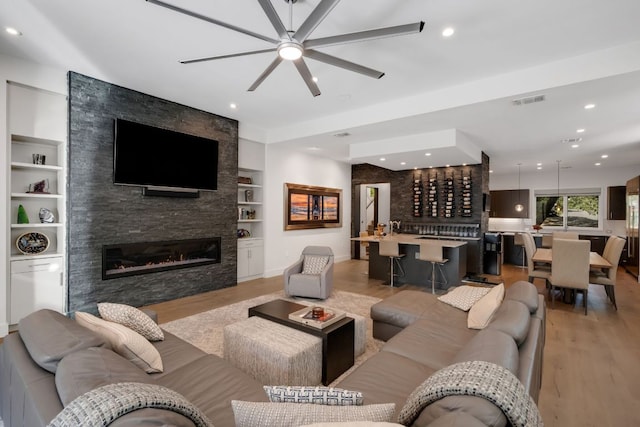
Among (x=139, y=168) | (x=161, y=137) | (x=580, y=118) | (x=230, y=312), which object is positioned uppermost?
(x=580, y=118)

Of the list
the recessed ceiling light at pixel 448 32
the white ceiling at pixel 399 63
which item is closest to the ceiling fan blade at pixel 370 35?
the white ceiling at pixel 399 63

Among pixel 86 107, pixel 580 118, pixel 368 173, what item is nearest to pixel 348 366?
pixel 86 107

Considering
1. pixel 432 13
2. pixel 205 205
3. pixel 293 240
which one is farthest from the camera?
pixel 293 240

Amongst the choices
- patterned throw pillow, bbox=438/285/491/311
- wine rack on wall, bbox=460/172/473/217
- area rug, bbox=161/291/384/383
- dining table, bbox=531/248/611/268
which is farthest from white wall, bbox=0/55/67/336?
wine rack on wall, bbox=460/172/473/217

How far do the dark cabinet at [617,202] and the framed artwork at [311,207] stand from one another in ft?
26.1

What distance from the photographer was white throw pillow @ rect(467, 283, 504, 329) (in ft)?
8.40

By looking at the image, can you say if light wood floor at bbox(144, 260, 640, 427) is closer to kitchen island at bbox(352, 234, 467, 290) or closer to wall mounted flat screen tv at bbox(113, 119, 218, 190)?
kitchen island at bbox(352, 234, 467, 290)

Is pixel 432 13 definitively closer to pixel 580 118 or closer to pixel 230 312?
pixel 580 118

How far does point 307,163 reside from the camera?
7734mm

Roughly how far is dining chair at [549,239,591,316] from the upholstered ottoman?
4.22 meters

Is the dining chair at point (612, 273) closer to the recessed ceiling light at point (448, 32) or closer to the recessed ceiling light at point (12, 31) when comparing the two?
the recessed ceiling light at point (448, 32)

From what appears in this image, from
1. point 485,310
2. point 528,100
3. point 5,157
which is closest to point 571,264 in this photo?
point 528,100

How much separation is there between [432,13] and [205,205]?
4.42 metres

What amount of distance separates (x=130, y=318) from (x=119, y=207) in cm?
285
